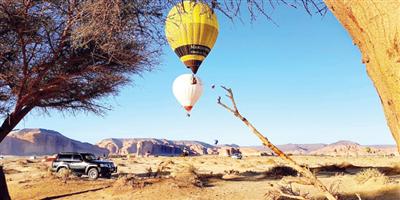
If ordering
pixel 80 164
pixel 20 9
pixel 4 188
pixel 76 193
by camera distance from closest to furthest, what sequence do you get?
pixel 20 9, pixel 4 188, pixel 76 193, pixel 80 164

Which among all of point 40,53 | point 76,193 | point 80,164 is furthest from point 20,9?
point 80,164

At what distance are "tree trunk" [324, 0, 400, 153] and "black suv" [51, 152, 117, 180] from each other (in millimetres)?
24369

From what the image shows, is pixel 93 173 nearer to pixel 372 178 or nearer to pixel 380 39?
pixel 372 178

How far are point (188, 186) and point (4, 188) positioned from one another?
637 cm

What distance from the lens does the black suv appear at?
2525 cm

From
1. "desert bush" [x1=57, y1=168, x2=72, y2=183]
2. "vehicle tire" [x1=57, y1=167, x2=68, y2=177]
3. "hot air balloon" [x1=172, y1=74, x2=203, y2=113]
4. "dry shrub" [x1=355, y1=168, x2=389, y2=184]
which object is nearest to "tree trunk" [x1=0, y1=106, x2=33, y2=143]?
"desert bush" [x1=57, y1=168, x2=72, y2=183]

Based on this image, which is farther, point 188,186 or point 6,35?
point 188,186

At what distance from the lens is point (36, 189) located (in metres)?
17.9

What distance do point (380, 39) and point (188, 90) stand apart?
28.7 metres

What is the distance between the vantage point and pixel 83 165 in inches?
1005

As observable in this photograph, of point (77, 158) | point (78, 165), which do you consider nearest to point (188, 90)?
point (77, 158)

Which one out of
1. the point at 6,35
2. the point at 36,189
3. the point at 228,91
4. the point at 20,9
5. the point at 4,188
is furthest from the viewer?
the point at 36,189

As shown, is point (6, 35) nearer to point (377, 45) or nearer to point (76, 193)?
point (76, 193)

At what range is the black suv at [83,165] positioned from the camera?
25245 mm
